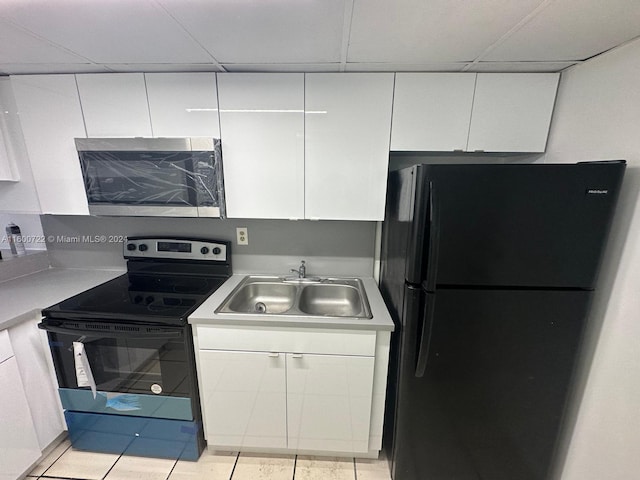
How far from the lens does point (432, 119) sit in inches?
55.1

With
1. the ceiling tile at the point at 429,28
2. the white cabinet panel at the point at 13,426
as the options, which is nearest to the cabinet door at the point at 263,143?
the ceiling tile at the point at 429,28

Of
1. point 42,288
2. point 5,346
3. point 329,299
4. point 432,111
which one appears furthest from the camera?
point 329,299

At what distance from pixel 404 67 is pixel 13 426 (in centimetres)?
266

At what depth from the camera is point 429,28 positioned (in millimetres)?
993

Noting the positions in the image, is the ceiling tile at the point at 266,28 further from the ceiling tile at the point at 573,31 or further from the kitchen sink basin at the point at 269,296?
the kitchen sink basin at the point at 269,296

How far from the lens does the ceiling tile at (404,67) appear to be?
4.26ft

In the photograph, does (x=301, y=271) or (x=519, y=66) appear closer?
(x=519, y=66)

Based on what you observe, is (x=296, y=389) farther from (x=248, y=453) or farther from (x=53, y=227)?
(x=53, y=227)

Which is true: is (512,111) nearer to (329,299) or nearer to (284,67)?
(284,67)

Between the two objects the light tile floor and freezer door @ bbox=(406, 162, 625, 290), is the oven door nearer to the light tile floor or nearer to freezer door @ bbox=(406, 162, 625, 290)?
the light tile floor

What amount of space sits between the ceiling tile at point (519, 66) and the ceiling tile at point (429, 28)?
125 millimetres

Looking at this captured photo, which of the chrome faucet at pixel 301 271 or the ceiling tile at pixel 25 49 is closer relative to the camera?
the ceiling tile at pixel 25 49

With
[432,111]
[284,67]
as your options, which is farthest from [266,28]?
[432,111]

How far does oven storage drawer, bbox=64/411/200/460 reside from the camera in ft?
4.85
